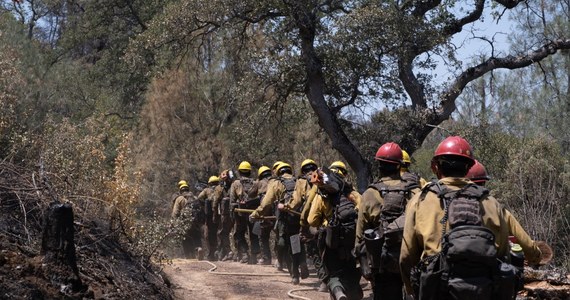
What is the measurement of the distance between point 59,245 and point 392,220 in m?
3.18

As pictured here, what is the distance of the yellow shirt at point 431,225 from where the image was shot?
5379mm

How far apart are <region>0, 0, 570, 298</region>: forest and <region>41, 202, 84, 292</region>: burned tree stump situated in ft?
1.61

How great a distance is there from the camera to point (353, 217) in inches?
364

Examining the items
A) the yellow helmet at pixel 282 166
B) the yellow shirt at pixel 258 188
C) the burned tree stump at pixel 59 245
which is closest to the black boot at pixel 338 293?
the burned tree stump at pixel 59 245

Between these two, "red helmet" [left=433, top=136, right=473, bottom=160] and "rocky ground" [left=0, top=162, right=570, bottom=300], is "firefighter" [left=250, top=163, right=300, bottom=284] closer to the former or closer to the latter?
"rocky ground" [left=0, top=162, right=570, bottom=300]

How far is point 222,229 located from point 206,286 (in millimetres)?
7042

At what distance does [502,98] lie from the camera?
2406cm

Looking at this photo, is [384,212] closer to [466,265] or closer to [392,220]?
[392,220]

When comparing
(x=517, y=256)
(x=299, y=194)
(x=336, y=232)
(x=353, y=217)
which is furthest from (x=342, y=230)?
(x=299, y=194)

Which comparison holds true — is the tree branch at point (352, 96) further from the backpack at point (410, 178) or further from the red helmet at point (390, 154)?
the red helmet at point (390, 154)

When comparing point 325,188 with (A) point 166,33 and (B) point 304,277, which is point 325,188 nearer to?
(B) point 304,277

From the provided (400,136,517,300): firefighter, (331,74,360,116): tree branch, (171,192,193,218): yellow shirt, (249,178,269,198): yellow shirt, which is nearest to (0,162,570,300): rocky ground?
(400,136,517,300): firefighter

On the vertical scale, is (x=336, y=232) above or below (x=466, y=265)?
above

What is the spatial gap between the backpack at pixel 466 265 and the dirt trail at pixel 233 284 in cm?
669
